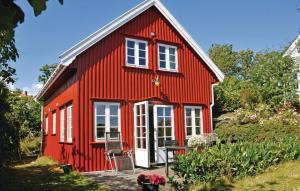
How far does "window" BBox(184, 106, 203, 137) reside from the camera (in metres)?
15.9

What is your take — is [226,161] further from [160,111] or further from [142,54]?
[142,54]

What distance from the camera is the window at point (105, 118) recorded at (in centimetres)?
1320

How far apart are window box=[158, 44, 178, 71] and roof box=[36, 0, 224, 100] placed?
40.6 inches

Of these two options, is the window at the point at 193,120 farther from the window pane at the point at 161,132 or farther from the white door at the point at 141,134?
the white door at the point at 141,134

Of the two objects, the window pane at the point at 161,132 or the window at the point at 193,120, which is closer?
the window pane at the point at 161,132

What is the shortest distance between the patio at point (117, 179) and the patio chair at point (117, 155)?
1.26ft

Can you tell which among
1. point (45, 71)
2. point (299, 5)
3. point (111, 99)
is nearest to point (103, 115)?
point (111, 99)

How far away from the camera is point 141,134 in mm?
13602

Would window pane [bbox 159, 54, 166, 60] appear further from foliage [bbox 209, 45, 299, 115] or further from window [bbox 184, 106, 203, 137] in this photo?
foliage [bbox 209, 45, 299, 115]

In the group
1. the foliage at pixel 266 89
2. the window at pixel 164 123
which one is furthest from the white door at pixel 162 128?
the foliage at pixel 266 89

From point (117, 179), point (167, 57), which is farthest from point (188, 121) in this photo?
point (117, 179)

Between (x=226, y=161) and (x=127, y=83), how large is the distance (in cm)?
663

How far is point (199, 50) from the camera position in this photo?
16766 mm

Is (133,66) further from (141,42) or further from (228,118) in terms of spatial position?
(228,118)
